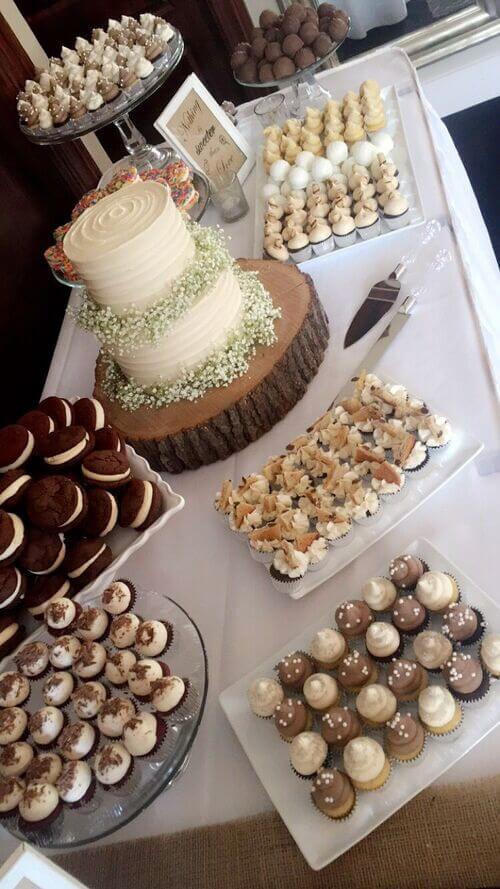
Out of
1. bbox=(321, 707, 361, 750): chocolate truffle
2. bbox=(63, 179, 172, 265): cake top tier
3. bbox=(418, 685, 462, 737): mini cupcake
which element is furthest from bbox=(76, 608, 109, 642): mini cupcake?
bbox=(63, 179, 172, 265): cake top tier

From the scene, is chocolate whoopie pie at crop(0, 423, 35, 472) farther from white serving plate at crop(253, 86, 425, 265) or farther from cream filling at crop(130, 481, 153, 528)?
white serving plate at crop(253, 86, 425, 265)

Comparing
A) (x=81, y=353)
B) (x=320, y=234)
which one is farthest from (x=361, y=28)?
(x=81, y=353)

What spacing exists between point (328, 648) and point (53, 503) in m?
0.39

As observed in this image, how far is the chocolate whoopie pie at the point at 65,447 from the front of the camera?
96 centimetres

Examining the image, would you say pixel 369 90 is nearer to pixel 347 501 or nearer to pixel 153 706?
pixel 347 501

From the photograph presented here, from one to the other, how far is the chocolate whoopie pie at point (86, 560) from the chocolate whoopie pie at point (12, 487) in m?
0.11

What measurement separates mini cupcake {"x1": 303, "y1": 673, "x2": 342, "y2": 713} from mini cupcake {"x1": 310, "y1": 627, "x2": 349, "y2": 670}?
22 mm

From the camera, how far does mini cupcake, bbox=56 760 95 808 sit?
781 mm

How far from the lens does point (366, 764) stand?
0.75 m

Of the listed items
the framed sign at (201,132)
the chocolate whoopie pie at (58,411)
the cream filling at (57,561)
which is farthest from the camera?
the framed sign at (201,132)

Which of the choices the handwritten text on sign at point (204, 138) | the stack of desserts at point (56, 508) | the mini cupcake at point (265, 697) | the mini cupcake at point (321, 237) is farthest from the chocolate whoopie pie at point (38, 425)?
the handwritten text on sign at point (204, 138)

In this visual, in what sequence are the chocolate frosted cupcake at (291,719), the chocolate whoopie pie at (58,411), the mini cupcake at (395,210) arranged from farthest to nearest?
the mini cupcake at (395,210), the chocolate whoopie pie at (58,411), the chocolate frosted cupcake at (291,719)

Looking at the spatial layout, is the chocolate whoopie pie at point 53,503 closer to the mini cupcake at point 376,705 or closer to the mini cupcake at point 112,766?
the mini cupcake at point 112,766

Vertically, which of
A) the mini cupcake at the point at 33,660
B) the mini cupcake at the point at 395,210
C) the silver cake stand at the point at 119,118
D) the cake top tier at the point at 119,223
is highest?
the cake top tier at the point at 119,223
